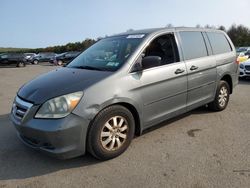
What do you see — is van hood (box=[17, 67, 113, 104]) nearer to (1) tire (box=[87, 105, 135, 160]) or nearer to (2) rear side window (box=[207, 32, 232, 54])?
(1) tire (box=[87, 105, 135, 160])

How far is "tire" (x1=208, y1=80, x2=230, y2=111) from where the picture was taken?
560 cm

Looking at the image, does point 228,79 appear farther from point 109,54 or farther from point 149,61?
point 109,54

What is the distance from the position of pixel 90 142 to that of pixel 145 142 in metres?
1.12

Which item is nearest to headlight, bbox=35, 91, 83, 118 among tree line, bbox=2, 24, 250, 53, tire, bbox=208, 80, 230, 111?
tire, bbox=208, 80, 230, 111

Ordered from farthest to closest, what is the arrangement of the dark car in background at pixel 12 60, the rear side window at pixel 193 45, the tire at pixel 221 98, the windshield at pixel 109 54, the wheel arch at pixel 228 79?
the dark car in background at pixel 12 60, the wheel arch at pixel 228 79, the tire at pixel 221 98, the rear side window at pixel 193 45, the windshield at pixel 109 54

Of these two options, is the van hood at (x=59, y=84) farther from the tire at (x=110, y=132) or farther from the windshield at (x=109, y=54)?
the tire at (x=110, y=132)

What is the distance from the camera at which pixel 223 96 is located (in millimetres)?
5805

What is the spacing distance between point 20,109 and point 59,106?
0.69 metres

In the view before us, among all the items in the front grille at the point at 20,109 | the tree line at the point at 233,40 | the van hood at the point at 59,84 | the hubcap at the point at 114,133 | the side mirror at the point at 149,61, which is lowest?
the tree line at the point at 233,40

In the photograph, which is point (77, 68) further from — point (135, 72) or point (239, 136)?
point (239, 136)

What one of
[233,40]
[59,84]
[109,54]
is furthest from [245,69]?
[233,40]

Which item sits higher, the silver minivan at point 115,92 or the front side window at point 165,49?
the front side window at point 165,49

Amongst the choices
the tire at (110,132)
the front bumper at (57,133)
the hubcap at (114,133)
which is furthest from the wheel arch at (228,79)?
the front bumper at (57,133)

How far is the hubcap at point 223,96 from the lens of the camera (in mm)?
5714
